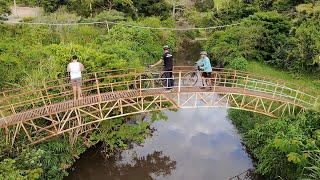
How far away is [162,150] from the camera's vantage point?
81.8ft

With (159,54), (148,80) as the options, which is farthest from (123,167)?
(159,54)

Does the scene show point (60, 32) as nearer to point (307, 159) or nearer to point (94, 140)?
point (94, 140)

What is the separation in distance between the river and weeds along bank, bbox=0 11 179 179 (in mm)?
850

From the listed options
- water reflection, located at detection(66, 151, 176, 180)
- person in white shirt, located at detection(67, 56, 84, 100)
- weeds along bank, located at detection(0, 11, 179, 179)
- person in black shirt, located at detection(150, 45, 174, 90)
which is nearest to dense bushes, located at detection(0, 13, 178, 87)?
weeds along bank, located at detection(0, 11, 179, 179)

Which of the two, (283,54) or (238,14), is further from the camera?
(238,14)

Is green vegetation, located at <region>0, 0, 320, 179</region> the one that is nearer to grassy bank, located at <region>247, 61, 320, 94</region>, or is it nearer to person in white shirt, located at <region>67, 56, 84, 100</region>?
grassy bank, located at <region>247, 61, 320, 94</region>

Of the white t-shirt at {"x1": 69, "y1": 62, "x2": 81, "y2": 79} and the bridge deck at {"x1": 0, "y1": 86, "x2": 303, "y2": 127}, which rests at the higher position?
the white t-shirt at {"x1": 69, "y1": 62, "x2": 81, "y2": 79}

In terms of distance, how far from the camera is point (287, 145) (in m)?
18.4

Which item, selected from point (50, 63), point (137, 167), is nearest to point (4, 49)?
point (50, 63)

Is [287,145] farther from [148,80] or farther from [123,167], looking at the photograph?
[123,167]

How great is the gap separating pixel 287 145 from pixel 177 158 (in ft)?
23.8

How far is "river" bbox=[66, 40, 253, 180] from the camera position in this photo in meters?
22.9

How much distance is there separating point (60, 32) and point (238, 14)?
17.9 m

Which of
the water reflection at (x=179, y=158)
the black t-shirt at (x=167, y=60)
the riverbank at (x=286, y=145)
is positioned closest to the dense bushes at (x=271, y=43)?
the water reflection at (x=179, y=158)
